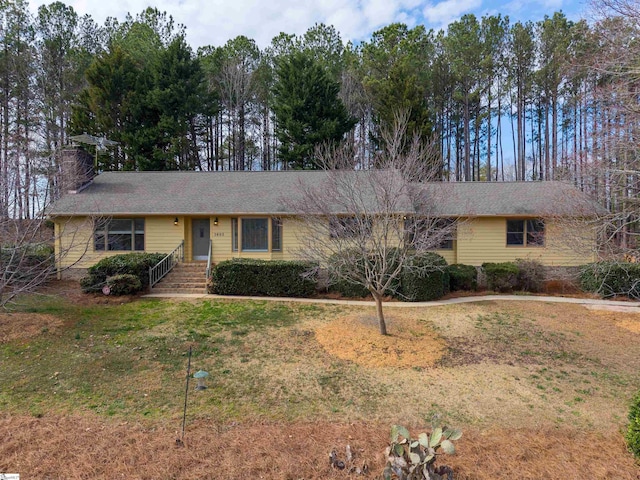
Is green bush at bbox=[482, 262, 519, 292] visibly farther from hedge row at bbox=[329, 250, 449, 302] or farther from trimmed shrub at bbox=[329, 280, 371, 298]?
trimmed shrub at bbox=[329, 280, 371, 298]

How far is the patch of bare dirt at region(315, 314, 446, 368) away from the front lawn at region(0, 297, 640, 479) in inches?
1.6

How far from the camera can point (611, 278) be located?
1047 cm

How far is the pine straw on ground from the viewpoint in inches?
119

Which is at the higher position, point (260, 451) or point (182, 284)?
point (182, 284)

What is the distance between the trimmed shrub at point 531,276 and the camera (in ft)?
38.4

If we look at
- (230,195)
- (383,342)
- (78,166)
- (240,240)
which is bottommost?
(383,342)

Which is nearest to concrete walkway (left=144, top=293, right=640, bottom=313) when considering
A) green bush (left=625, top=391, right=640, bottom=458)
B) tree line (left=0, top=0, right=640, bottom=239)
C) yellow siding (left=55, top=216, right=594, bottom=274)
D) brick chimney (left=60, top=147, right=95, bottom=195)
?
yellow siding (left=55, top=216, right=594, bottom=274)

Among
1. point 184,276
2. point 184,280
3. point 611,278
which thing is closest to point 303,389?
point 184,280

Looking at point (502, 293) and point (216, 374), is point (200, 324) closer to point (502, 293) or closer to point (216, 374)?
point (216, 374)

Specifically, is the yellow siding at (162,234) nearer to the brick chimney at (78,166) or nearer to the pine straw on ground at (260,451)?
the brick chimney at (78,166)

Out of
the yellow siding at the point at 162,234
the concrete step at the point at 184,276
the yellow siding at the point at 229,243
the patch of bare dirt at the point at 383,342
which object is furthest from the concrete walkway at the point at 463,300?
the yellow siding at the point at 162,234

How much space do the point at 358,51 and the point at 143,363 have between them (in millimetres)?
31199

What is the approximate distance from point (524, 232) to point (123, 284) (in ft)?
50.4

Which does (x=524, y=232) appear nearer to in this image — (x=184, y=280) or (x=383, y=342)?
(x=383, y=342)
